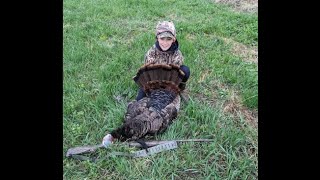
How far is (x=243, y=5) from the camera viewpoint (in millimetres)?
8664

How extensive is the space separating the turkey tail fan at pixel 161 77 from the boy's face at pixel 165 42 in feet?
1.29

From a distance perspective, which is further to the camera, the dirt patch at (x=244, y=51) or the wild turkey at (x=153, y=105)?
the dirt patch at (x=244, y=51)

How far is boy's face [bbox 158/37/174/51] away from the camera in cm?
465

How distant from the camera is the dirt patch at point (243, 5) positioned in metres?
8.38

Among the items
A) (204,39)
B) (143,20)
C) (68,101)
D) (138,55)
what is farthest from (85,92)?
(143,20)

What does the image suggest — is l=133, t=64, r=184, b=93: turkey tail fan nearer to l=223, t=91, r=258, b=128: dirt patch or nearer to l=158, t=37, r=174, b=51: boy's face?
l=158, t=37, r=174, b=51: boy's face

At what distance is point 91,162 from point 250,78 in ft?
8.39

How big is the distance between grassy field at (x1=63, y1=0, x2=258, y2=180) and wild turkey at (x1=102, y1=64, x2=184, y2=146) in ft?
0.47

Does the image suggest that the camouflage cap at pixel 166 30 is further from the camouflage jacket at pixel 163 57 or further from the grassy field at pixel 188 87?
the grassy field at pixel 188 87

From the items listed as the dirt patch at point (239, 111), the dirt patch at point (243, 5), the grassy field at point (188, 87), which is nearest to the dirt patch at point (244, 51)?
the grassy field at point (188, 87)

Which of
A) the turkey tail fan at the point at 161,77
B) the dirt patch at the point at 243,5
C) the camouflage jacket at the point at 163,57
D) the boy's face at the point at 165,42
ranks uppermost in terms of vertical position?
the dirt patch at the point at 243,5

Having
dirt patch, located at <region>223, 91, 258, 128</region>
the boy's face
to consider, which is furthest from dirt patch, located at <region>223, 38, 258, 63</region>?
the boy's face

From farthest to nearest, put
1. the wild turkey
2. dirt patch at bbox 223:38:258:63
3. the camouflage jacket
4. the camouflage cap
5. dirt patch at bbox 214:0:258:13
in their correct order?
dirt patch at bbox 214:0:258:13
dirt patch at bbox 223:38:258:63
the camouflage jacket
the camouflage cap
the wild turkey

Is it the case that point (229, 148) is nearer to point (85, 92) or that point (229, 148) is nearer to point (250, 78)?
point (250, 78)
